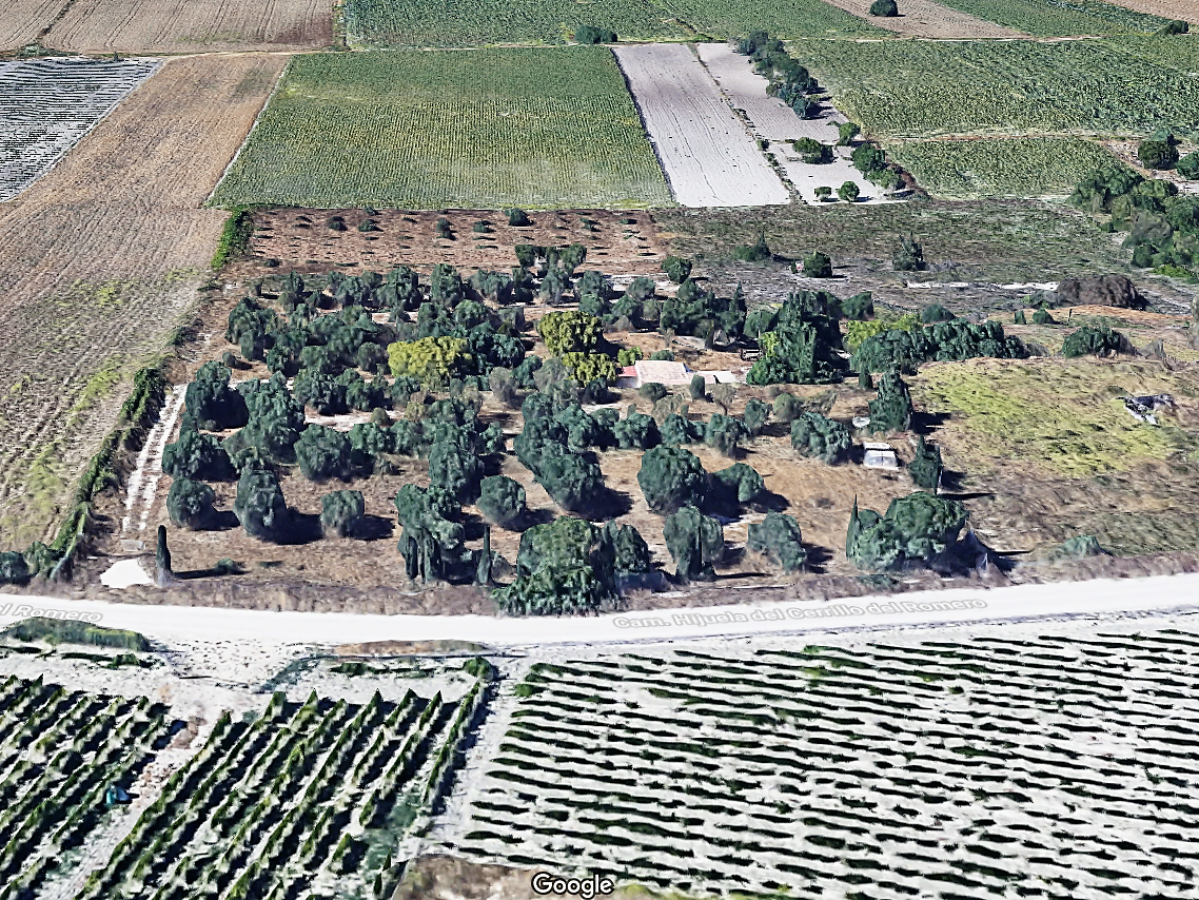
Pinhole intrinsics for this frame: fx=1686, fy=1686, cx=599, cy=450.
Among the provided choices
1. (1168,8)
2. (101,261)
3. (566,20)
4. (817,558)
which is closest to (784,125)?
(566,20)

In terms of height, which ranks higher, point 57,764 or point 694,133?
point 57,764

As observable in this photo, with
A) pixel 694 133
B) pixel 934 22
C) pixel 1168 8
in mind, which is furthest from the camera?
pixel 1168 8

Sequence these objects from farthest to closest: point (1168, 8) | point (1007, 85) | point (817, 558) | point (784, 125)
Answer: point (1168, 8)
point (1007, 85)
point (784, 125)
point (817, 558)

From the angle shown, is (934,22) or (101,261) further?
(934,22)

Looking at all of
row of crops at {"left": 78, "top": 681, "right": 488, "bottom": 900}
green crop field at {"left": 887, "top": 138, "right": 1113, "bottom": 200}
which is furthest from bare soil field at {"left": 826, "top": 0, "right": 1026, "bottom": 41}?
row of crops at {"left": 78, "top": 681, "right": 488, "bottom": 900}

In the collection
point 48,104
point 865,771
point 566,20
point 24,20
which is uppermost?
point 865,771

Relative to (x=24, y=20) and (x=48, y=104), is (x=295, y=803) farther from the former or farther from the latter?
(x=24, y=20)
